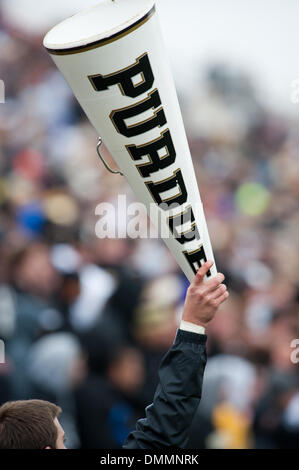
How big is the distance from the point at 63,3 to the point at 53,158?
93cm

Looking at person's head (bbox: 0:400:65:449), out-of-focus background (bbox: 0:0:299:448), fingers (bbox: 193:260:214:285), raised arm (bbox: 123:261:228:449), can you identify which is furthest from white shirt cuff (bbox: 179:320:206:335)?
out-of-focus background (bbox: 0:0:299:448)

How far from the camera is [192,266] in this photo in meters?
1.66

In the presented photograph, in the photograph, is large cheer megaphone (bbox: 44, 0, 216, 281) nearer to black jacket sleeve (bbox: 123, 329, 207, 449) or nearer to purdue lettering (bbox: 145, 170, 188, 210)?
purdue lettering (bbox: 145, 170, 188, 210)

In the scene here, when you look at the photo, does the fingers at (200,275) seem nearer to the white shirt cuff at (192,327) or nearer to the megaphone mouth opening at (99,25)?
the white shirt cuff at (192,327)

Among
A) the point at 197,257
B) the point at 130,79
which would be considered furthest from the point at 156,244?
the point at 130,79

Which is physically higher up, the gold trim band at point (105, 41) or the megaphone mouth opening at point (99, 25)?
the megaphone mouth opening at point (99, 25)

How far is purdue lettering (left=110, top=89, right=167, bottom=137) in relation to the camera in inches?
57.3

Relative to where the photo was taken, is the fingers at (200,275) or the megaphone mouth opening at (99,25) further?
the fingers at (200,275)

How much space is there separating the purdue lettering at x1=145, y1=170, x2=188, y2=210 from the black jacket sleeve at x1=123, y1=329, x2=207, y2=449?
1.20ft

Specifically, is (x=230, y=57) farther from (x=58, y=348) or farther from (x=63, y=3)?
(x=58, y=348)

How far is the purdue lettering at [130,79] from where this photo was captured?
4.63 feet

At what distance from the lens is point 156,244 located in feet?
11.9

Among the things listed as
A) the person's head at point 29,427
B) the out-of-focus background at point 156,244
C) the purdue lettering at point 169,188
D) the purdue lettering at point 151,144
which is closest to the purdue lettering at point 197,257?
the purdue lettering at point 151,144
